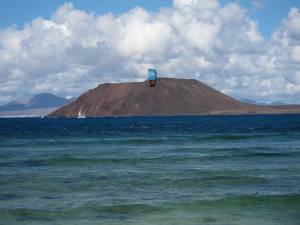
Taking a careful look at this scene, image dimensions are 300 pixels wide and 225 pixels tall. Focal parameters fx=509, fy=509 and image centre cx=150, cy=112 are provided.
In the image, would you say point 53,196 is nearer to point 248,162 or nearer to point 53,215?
point 53,215

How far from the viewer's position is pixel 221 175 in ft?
88.6

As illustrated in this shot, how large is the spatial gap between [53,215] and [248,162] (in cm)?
1912

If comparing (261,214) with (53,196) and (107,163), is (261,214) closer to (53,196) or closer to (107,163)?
(53,196)

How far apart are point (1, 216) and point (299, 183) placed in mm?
13658

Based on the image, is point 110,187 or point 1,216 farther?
point 110,187

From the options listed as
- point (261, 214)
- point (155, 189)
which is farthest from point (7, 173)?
point (261, 214)

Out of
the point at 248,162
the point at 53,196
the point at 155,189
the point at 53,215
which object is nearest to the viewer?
the point at 53,215

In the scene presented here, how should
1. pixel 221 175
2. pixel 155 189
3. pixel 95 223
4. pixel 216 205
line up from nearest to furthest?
1. pixel 95 223
2. pixel 216 205
3. pixel 155 189
4. pixel 221 175

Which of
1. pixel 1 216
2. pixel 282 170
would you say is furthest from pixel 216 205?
pixel 282 170

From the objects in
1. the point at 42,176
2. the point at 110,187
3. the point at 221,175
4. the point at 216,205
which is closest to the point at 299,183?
the point at 221,175

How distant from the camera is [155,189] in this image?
22750mm

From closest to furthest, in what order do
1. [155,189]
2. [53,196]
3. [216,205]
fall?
[216,205]
[53,196]
[155,189]

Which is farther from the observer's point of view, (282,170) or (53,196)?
(282,170)

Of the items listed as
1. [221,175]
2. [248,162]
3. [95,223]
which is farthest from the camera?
[248,162]
